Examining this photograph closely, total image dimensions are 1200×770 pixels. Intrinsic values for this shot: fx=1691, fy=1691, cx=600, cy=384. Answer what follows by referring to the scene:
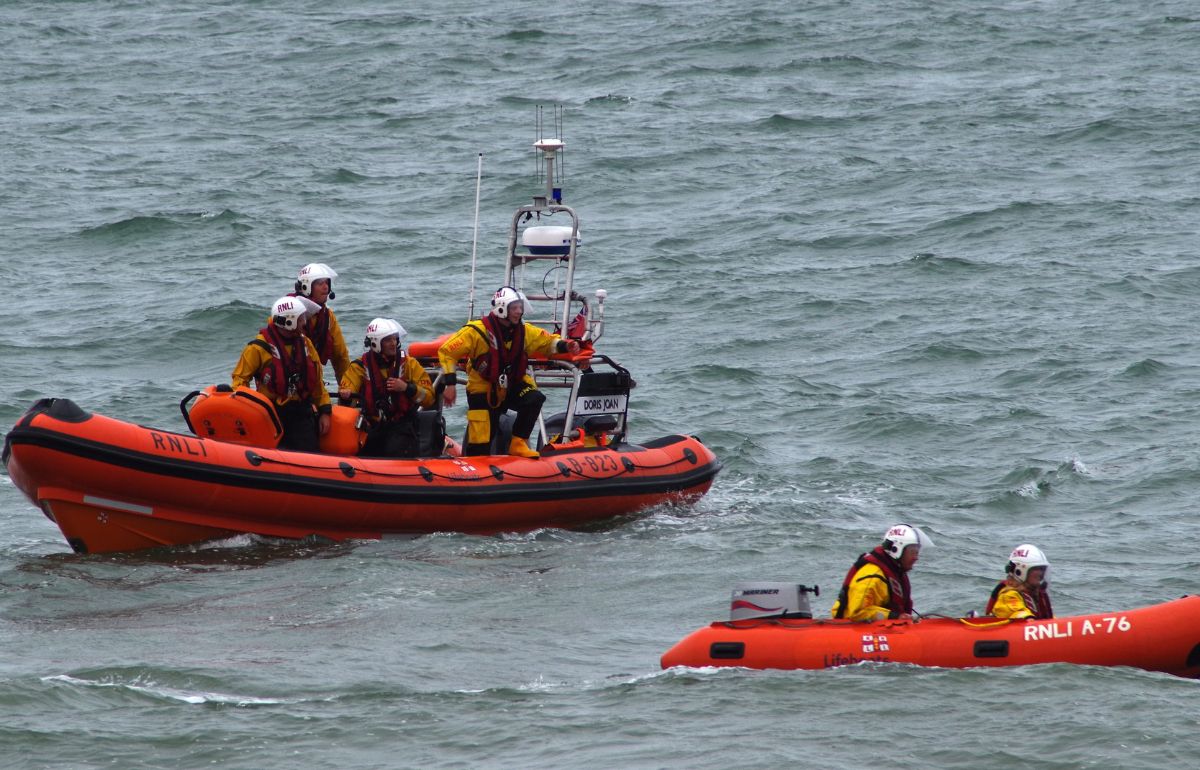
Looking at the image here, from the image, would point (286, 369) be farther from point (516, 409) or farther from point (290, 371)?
point (516, 409)

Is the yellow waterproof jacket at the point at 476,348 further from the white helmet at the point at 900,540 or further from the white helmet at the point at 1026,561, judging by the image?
the white helmet at the point at 1026,561

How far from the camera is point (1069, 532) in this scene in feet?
35.2

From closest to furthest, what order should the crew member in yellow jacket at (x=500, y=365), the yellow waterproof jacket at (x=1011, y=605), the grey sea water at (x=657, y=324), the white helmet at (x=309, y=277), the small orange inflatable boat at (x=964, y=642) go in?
the grey sea water at (x=657, y=324)
the small orange inflatable boat at (x=964, y=642)
the yellow waterproof jacket at (x=1011, y=605)
the white helmet at (x=309, y=277)
the crew member in yellow jacket at (x=500, y=365)

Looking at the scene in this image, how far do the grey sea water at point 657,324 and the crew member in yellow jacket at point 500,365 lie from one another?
806mm

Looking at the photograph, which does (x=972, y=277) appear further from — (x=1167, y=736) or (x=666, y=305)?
(x=1167, y=736)

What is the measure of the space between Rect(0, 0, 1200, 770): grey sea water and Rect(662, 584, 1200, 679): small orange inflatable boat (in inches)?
4.5

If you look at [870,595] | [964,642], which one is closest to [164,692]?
[870,595]

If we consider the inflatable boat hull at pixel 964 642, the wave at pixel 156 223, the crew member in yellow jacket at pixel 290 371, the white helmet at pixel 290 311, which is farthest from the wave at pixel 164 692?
the wave at pixel 156 223

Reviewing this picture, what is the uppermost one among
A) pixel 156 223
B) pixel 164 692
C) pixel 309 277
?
pixel 156 223

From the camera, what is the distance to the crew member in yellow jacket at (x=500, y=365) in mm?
10227

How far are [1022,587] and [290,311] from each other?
444 cm

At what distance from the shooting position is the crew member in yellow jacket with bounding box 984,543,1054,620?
7699 mm

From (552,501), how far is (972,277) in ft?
27.5

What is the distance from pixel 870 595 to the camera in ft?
25.6
